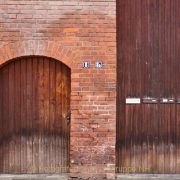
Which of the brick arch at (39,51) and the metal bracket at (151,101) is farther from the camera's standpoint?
the metal bracket at (151,101)

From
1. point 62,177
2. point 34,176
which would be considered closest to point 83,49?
point 62,177

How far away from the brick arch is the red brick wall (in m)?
0.02

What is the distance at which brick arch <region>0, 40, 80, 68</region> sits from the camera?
3699mm

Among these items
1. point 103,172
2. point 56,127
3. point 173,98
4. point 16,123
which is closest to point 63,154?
point 56,127

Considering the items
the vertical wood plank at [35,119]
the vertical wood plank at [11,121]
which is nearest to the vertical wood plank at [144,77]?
the vertical wood plank at [35,119]

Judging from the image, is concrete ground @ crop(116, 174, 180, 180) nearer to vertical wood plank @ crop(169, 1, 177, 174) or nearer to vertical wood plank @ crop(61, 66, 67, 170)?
vertical wood plank @ crop(169, 1, 177, 174)

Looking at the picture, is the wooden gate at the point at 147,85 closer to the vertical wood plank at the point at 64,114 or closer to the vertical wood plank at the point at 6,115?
the vertical wood plank at the point at 64,114

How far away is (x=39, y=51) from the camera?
3.71 meters

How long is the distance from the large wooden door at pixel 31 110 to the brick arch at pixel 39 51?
233mm

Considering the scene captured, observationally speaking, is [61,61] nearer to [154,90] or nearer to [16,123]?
[16,123]

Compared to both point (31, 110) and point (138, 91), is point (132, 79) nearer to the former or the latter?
point (138, 91)

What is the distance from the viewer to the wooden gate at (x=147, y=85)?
402 cm

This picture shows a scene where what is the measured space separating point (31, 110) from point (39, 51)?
1205mm

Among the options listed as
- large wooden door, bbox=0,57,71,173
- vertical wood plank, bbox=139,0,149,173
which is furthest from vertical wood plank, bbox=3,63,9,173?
vertical wood plank, bbox=139,0,149,173
